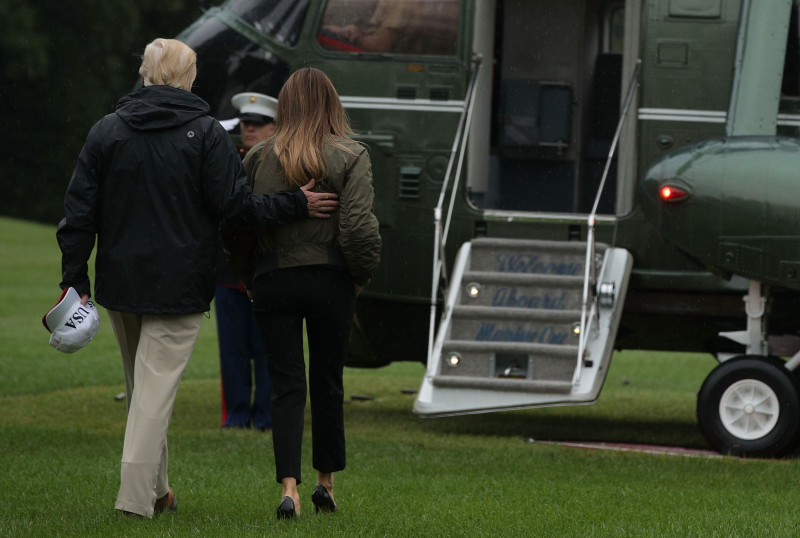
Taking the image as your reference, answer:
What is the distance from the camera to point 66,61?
114ft

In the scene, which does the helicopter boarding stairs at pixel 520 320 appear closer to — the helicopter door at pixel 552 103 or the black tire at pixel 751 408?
the black tire at pixel 751 408

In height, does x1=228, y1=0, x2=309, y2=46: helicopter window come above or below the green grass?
above

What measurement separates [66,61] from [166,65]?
102 feet

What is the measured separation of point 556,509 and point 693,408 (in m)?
5.08

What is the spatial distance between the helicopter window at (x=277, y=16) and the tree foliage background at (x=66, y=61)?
23767 millimetres

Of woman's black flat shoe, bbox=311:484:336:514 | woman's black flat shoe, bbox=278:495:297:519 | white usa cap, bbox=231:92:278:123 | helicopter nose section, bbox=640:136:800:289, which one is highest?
white usa cap, bbox=231:92:278:123

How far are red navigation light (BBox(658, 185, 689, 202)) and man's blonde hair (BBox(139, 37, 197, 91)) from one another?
3.22 metres

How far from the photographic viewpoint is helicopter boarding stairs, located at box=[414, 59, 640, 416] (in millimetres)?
7121

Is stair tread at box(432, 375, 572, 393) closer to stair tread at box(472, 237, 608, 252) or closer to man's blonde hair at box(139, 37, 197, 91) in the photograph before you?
stair tread at box(472, 237, 608, 252)

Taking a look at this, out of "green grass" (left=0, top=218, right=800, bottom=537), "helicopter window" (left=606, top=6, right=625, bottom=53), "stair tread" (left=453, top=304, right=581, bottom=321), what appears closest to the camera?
"green grass" (left=0, top=218, right=800, bottom=537)

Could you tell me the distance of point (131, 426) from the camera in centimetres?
480

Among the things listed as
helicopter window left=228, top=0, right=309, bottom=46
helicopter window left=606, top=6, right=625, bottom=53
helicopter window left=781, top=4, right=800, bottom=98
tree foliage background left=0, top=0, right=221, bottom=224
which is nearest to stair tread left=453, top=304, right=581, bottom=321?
helicopter window left=781, top=4, right=800, bottom=98

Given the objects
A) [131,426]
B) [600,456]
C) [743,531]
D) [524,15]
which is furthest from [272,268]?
[524,15]

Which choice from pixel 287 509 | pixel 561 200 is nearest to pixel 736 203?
pixel 561 200
